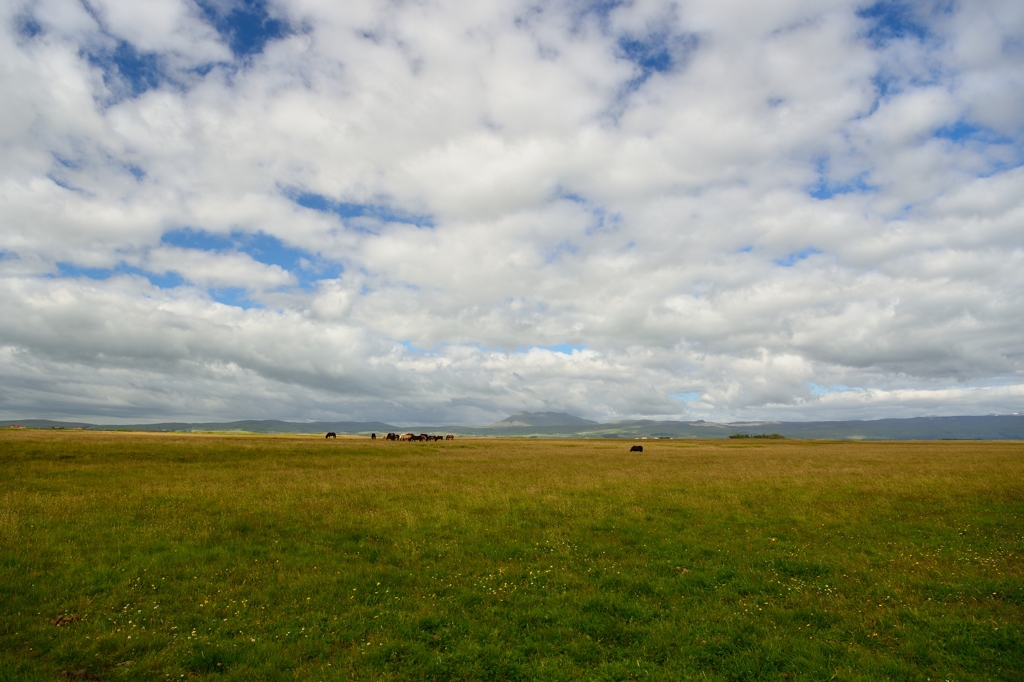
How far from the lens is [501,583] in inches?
567

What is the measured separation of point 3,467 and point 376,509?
25586mm

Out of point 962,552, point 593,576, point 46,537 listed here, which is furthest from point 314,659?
point 962,552

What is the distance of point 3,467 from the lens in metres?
29.7

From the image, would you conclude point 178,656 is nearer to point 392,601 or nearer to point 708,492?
point 392,601

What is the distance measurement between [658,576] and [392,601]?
26.0 ft

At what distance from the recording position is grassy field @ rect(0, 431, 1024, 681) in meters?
10.1

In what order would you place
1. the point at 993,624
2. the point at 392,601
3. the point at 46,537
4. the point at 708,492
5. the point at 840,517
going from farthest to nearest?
the point at 708,492
the point at 840,517
the point at 46,537
the point at 392,601
the point at 993,624

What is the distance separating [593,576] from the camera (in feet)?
49.3

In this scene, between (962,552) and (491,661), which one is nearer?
(491,661)

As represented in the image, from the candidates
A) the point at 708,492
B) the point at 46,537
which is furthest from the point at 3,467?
the point at 708,492

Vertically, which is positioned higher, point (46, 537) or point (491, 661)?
point (46, 537)

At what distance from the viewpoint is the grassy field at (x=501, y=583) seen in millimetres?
10086

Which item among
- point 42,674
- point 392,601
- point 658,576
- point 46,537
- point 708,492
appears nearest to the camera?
point 42,674

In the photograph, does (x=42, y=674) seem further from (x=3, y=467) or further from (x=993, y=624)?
(x=3, y=467)
